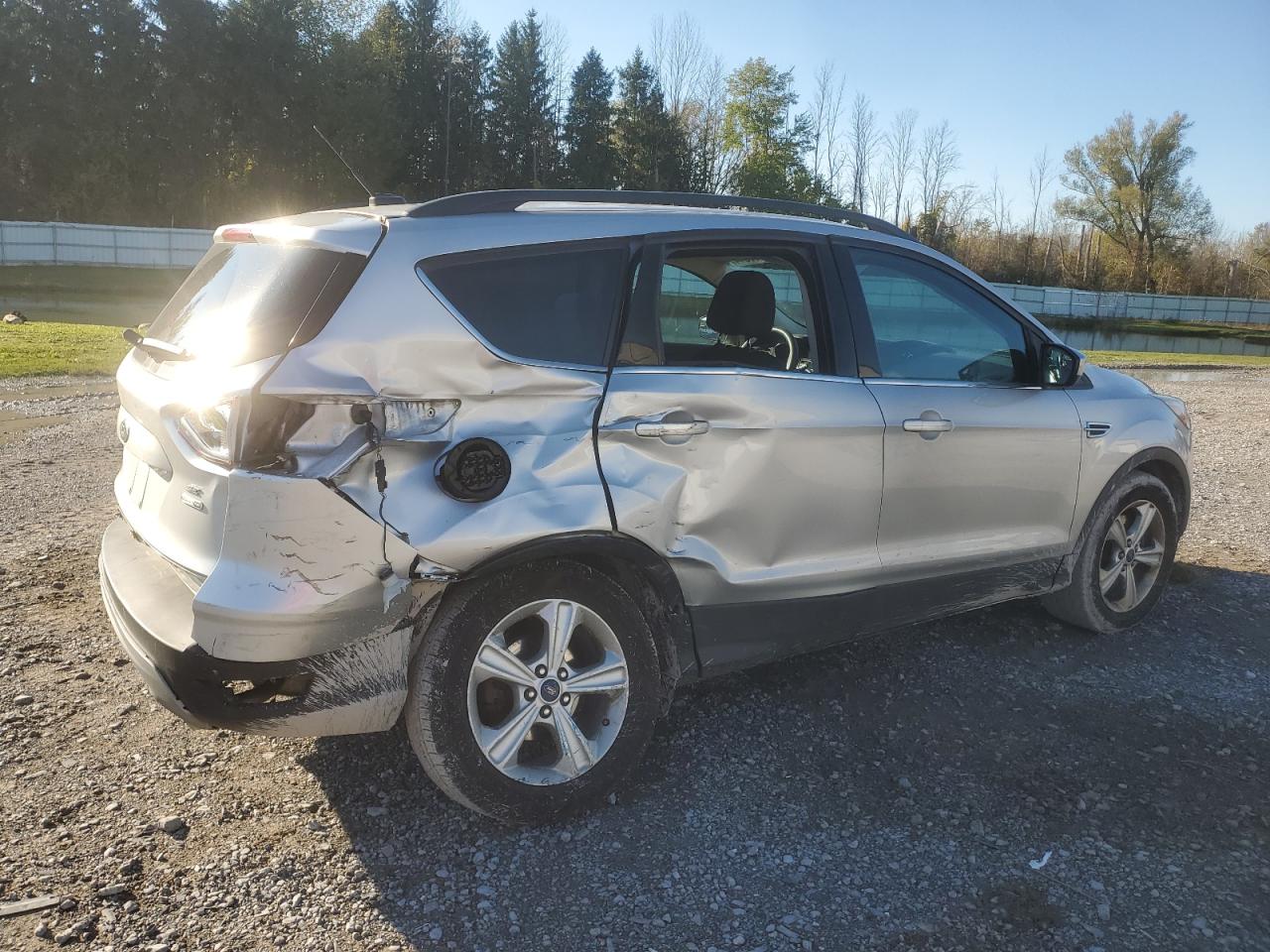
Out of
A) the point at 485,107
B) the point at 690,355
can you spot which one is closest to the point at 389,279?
the point at 690,355

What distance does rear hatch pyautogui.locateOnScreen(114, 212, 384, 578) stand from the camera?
2.77 metres

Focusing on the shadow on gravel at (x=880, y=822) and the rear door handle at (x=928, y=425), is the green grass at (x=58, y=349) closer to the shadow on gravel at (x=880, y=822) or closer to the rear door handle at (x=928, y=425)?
the shadow on gravel at (x=880, y=822)

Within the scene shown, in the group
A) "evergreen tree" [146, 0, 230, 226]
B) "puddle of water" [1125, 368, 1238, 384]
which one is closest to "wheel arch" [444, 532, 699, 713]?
"puddle of water" [1125, 368, 1238, 384]

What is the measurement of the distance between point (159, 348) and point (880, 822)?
8.89 ft

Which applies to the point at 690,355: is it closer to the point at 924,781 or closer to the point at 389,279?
the point at 389,279

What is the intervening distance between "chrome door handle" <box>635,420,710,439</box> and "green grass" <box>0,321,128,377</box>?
13.3 meters

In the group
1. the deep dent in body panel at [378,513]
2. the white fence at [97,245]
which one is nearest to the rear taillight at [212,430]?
the deep dent in body panel at [378,513]

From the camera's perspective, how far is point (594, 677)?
10.4 ft

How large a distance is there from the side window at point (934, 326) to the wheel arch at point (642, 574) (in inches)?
48.0

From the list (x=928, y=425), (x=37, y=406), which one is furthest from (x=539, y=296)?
(x=37, y=406)

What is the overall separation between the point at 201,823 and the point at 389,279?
1.72 metres

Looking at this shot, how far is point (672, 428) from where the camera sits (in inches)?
126

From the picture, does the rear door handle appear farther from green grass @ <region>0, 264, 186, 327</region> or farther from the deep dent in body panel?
green grass @ <region>0, 264, 186, 327</region>

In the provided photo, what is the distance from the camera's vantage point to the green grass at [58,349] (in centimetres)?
1439
